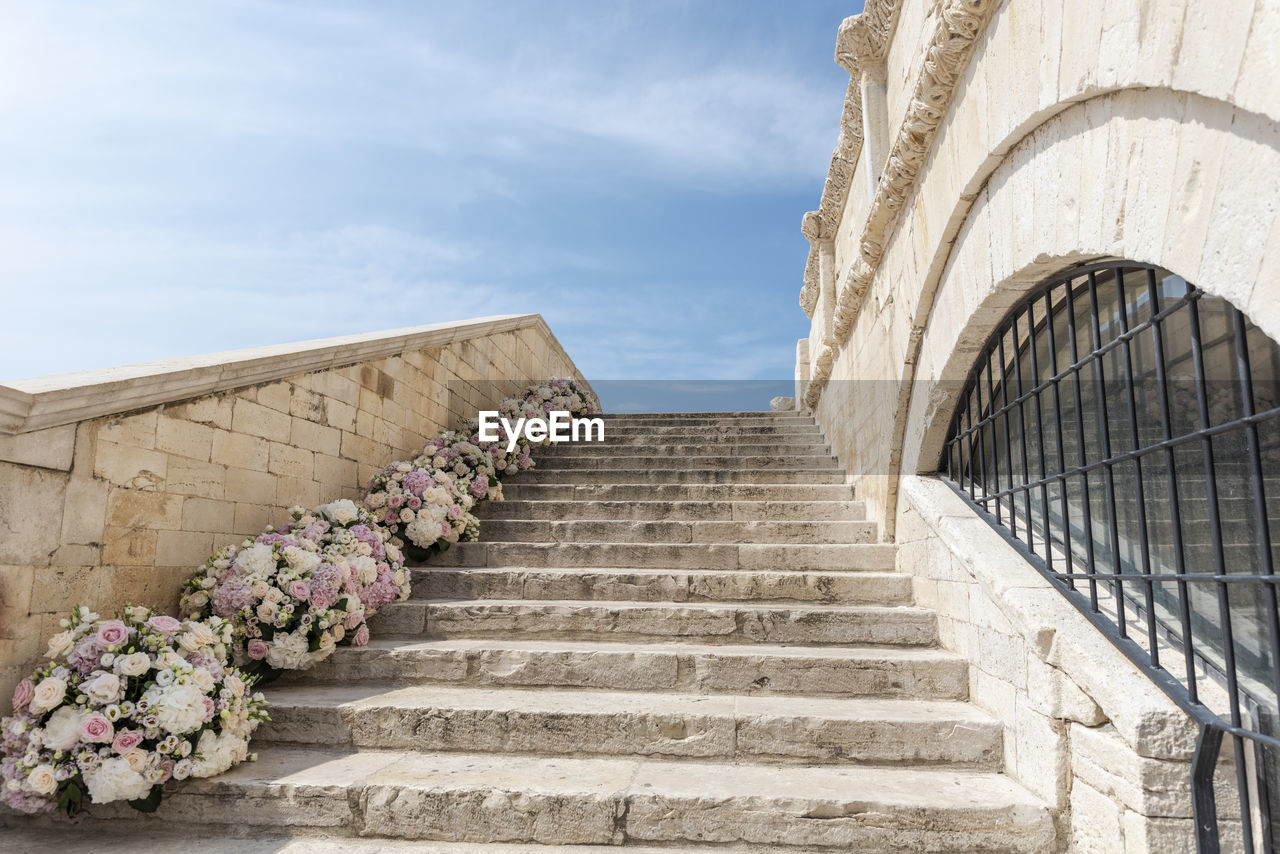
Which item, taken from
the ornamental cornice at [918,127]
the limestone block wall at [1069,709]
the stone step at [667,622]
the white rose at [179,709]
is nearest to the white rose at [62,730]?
the white rose at [179,709]

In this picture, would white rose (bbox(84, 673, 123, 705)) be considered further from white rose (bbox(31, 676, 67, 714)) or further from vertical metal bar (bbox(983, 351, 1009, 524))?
vertical metal bar (bbox(983, 351, 1009, 524))

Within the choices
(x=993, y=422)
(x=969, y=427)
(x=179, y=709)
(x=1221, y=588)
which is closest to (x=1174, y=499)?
(x=1221, y=588)

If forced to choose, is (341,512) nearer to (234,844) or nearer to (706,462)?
(234,844)

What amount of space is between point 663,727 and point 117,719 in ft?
6.52

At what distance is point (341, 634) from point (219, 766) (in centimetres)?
86

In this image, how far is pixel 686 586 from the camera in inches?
158

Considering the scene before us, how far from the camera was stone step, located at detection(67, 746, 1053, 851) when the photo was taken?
2.37 metres

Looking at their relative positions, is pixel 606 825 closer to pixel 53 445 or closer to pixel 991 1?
pixel 53 445

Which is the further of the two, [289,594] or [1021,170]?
[289,594]

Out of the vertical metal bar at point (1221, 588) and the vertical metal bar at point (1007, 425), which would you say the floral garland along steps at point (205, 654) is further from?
the vertical metal bar at point (1221, 588)

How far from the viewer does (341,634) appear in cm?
343

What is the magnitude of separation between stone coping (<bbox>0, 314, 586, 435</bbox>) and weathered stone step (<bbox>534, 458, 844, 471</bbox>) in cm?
213

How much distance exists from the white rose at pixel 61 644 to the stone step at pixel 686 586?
1780mm

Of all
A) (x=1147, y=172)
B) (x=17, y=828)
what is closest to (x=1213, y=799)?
(x=1147, y=172)
